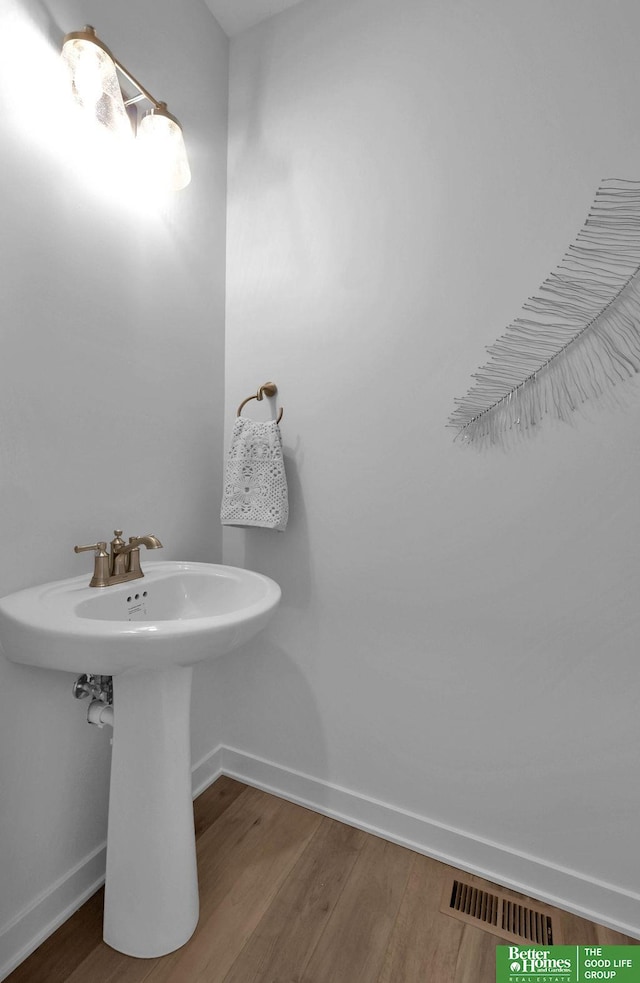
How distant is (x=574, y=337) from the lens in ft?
3.43

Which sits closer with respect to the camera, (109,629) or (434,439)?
(109,629)

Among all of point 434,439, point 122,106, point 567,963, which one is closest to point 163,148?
point 122,106

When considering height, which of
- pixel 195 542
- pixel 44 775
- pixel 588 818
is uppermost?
pixel 195 542

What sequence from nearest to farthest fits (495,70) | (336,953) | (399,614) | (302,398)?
1. (336,953)
2. (495,70)
3. (399,614)
4. (302,398)

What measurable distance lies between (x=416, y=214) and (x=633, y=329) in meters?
0.60

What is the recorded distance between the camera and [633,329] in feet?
3.26

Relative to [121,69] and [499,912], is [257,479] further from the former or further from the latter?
[499,912]

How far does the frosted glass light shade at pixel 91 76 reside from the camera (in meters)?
0.95

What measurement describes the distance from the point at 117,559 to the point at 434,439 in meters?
0.82

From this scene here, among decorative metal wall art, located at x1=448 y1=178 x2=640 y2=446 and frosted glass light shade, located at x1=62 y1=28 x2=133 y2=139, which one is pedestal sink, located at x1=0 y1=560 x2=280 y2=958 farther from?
frosted glass light shade, located at x1=62 y1=28 x2=133 y2=139

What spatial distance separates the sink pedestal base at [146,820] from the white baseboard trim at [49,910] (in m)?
0.14

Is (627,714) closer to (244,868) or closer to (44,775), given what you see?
(244,868)

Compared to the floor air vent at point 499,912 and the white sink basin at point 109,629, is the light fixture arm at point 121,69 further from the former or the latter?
the floor air vent at point 499,912

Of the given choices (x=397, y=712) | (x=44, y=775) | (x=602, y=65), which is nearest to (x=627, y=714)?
(x=397, y=712)
